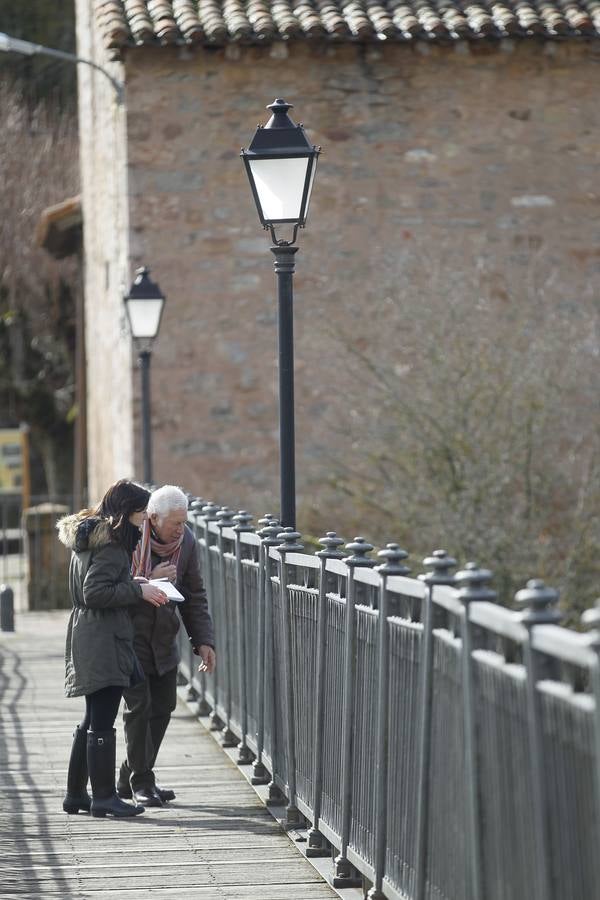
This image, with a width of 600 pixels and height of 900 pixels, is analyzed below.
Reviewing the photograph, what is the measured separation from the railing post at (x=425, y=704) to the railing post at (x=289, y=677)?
2064 mm

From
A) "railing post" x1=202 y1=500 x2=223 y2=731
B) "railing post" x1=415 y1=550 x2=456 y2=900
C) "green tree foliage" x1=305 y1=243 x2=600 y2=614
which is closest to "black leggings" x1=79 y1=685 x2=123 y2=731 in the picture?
"railing post" x1=202 y1=500 x2=223 y2=731

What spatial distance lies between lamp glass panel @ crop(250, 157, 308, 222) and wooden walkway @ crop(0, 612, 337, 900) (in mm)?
2672

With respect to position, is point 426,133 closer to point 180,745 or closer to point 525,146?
point 525,146

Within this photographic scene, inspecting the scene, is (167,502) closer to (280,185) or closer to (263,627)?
(263,627)

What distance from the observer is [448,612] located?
4.29 meters

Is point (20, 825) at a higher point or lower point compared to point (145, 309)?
lower

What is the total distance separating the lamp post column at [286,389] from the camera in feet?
24.4

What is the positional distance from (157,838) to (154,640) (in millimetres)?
975

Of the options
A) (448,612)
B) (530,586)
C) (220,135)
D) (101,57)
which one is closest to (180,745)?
(448,612)

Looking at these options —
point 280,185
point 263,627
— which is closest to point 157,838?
point 263,627

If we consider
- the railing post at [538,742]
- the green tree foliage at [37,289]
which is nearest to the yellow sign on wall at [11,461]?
the green tree foliage at [37,289]

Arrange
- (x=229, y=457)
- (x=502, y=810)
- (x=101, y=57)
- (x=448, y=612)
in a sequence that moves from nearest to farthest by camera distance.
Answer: (x=502, y=810) → (x=448, y=612) → (x=229, y=457) → (x=101, y=57)

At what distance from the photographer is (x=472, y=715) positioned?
390cm

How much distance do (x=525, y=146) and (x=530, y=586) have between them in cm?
1444
